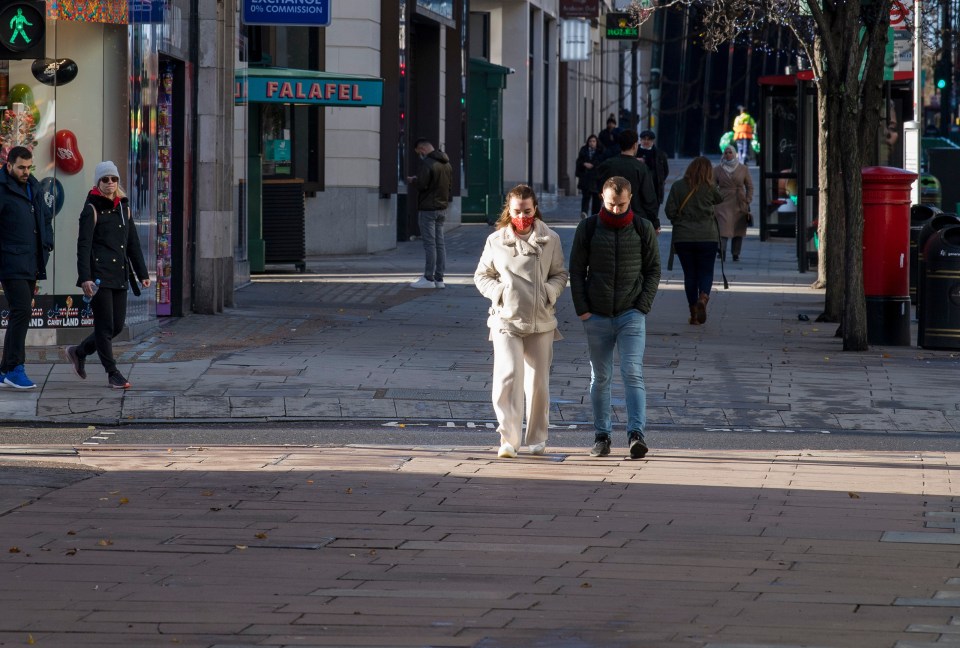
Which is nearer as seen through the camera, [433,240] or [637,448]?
[637,448]

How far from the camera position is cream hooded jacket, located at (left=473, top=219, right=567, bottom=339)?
9469 mm

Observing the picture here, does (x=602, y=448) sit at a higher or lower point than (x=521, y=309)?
lower

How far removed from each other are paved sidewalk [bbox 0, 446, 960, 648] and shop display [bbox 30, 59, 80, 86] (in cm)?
546

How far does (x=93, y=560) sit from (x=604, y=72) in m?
50.8

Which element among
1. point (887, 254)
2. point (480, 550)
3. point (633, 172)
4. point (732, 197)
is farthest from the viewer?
point (732, 197)

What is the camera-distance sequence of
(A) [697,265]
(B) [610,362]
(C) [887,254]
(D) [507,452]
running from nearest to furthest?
(D) [507,452]
(B) [610,362]
(C) [887,254]
(A) [697,265]

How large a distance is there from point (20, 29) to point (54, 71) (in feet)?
5.80

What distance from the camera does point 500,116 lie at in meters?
35.2

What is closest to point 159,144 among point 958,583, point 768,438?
point 768,438

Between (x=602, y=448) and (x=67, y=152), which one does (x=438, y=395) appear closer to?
(x=602, y=448)

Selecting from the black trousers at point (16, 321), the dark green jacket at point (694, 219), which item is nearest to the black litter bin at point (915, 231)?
the dark green jacket at point (694, 219)

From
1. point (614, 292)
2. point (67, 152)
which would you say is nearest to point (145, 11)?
point (67, 152)

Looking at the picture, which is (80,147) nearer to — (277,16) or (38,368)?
(38,368)

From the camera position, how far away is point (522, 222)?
31.1 feet
